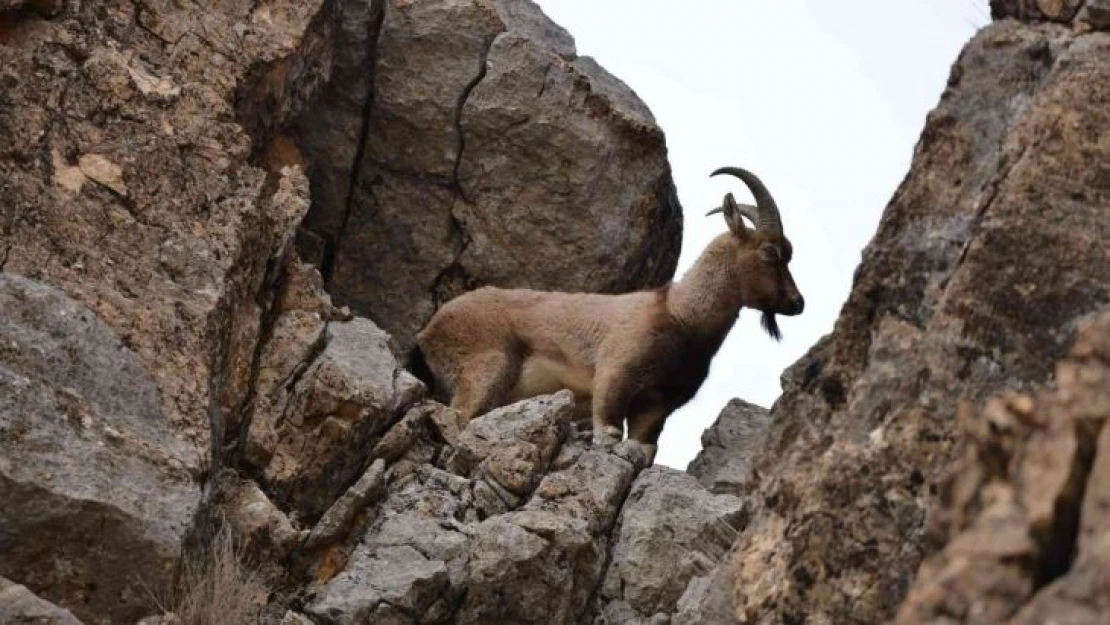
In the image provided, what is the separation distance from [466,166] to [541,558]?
5.78 meters

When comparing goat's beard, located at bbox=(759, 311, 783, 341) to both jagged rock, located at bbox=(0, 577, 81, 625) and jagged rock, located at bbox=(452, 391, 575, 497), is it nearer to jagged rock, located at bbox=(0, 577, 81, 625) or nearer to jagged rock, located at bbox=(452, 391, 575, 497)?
jagged rock, located at bbox=(452, 391, 575, 497)

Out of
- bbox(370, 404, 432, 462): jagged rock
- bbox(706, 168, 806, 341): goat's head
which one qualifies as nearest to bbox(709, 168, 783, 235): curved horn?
bbox(706, 168, 806, 341): goat's head

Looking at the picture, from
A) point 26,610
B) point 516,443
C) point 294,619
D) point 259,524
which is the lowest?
point 26,610

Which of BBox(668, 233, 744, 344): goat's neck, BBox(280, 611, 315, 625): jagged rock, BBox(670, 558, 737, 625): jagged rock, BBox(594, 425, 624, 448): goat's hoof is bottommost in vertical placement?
BBox(280, 611, 315, 625): jagged rock

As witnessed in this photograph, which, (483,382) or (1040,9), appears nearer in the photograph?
(1040,9)

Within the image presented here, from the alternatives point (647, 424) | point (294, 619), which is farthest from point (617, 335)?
point (294, 619)

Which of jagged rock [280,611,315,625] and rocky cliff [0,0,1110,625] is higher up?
rocky cliff [0,0,1110,625]

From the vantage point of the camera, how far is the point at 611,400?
14.9m

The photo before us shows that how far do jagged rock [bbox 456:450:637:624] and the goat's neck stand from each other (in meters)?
3.80

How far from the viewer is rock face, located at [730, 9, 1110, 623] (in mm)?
Result: 6727

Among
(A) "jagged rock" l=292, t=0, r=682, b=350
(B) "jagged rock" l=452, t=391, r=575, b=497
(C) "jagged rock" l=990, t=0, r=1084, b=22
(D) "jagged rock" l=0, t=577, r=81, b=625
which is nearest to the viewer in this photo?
(C) "jagged rock" l=990, t=0, r=1084, b=22

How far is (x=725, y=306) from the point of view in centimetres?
1576

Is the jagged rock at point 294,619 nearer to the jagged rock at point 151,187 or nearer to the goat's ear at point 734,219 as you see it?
the jagged rock at point 151,187

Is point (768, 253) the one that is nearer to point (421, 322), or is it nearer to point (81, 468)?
point (421, 322)
